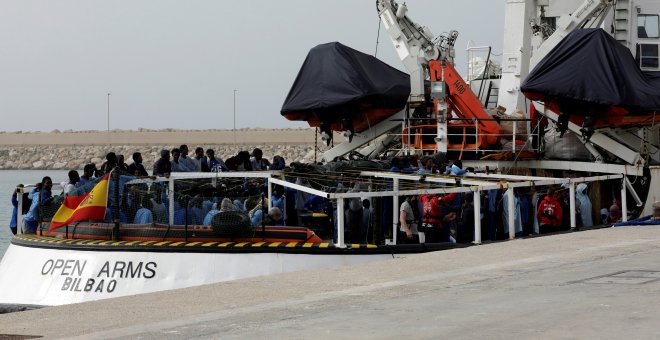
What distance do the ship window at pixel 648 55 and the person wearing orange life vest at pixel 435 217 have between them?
26.8 feet

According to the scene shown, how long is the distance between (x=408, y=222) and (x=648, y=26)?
30.4ft

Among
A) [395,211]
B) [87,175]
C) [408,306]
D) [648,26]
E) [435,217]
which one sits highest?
[648,26]

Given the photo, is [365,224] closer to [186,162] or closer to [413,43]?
[186,162]

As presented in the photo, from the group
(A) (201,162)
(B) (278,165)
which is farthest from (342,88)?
(A) (201,162)

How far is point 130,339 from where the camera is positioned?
27.8 feet

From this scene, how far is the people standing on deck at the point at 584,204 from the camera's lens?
18922mm

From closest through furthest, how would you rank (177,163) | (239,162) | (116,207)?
(116,207) < (177,163) < (239,162)

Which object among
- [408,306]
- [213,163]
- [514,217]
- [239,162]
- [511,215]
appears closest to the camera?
[408,306]

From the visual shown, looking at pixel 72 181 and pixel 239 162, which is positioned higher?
pixel 239 162

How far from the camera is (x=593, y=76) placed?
2055cm

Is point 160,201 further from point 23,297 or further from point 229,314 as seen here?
point 229,314

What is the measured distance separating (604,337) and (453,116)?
17.1 meters

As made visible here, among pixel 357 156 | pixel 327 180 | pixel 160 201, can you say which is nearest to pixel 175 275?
pixel 160 201

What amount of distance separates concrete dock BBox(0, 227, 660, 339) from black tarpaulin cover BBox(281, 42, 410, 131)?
942 centimetres
